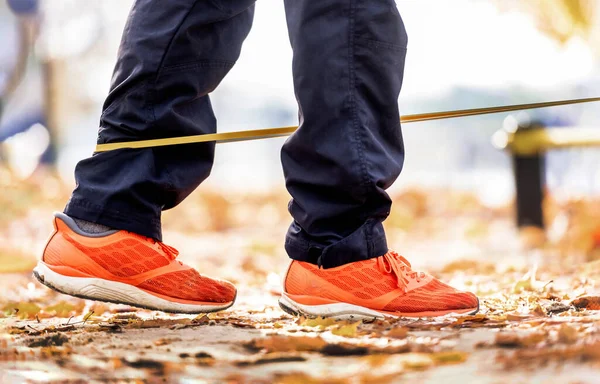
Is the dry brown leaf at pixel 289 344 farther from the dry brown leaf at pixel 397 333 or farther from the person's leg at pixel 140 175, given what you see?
the person's leg at pixel 140 175

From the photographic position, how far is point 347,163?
4.16 feet

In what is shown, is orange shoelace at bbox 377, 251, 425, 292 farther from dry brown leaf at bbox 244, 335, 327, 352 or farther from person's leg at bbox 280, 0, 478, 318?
dry brown leaf at bbox 244, 335, 327, 352

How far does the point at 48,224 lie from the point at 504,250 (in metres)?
3.14

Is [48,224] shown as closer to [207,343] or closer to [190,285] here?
[190,285]

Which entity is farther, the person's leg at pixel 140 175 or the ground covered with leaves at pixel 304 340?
the person's leg at pixel 140 175

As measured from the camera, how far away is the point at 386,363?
3.06 ft

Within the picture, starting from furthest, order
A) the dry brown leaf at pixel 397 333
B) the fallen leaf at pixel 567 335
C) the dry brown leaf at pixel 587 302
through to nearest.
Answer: the dry brown leaf at pixel 587 302 → the dry brown leaf at pixel 397 333 → the fallen leaf at pixel 567 335

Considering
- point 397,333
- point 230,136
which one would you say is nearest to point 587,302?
point 397,333

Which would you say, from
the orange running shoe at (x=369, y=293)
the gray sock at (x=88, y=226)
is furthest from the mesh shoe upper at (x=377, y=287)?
the gray sock at (x=88, y=226)

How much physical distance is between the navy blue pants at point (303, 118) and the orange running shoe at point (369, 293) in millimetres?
30

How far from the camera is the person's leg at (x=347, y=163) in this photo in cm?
127

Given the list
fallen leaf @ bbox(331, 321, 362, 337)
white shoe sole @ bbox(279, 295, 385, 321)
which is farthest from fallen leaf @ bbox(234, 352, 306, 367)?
white shoe sole @ bbox(279, 295, 385, 321)

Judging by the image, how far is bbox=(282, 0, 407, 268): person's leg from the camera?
127 cm

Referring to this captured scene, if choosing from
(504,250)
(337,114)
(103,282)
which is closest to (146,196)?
(103,282)
